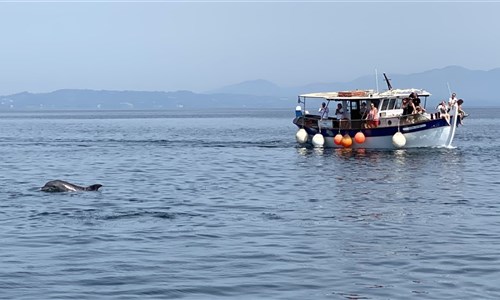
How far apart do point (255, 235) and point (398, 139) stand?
34.7 meters

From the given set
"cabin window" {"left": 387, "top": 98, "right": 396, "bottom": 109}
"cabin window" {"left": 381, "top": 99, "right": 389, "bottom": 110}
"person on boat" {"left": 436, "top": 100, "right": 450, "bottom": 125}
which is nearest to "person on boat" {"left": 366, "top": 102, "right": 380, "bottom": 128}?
"cabin window" {"left": 381, "top": 99, "right": 389, "bottom": 110}

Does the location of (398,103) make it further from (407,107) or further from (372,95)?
(372,95)

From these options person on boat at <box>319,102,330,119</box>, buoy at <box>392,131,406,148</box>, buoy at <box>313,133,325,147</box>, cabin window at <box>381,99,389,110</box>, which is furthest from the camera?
person on boat at <box>319,102,330,119</box>

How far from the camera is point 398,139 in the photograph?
2240 inches

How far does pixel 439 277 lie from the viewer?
1847 centimetres

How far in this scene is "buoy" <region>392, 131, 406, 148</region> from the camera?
56.9 meters

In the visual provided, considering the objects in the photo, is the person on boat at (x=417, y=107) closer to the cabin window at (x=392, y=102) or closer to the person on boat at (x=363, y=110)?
the cabin window at (x=392, y=102)

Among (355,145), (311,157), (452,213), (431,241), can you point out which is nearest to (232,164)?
(311,157)

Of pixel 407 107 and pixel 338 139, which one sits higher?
pixel 407 107

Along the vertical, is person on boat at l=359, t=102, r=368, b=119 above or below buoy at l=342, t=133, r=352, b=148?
above

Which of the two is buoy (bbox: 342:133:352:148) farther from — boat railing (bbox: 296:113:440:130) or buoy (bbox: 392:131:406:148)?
buoy (bbox: 392:131:406:148)

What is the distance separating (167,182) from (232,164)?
481 inches

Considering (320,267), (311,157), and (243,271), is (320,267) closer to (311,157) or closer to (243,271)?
(243,271)

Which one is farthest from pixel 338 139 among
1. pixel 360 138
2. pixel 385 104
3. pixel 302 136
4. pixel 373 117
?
pixel 302 136
